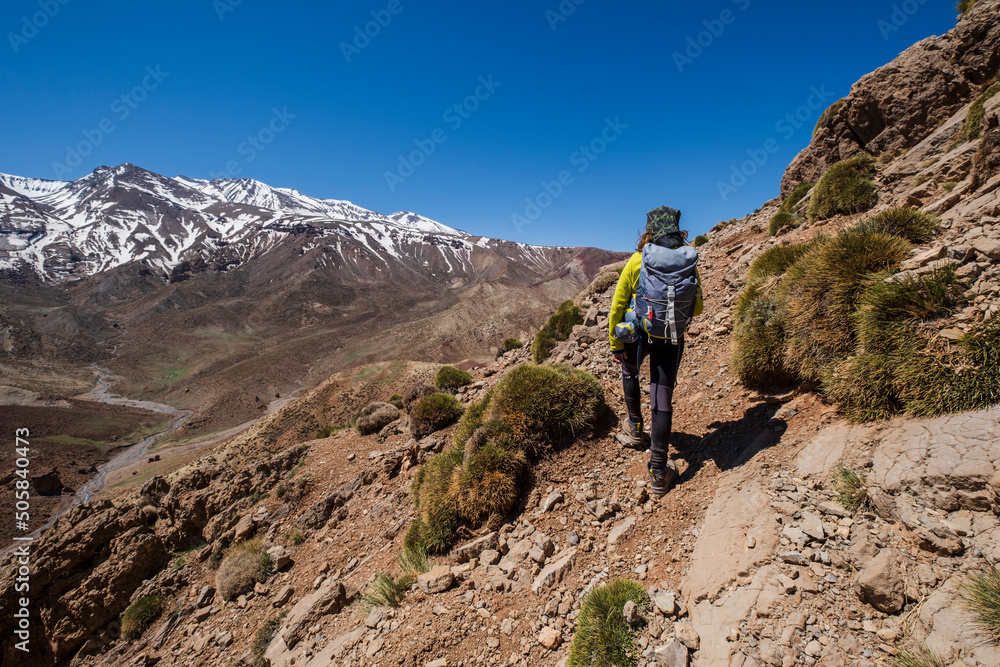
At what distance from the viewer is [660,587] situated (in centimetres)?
326

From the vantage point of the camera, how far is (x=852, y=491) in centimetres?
292

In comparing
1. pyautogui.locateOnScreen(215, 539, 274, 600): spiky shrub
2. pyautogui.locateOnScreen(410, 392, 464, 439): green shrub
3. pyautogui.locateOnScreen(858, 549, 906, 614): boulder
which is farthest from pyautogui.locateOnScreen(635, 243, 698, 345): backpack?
pyautogui.locateOnScreen(215, 539, 274, 600): spiky shrub

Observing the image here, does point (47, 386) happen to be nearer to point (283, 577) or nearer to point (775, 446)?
point (283, 577)

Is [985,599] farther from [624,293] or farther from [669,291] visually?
[624,293]

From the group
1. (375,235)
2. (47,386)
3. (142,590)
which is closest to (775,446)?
(142,590)

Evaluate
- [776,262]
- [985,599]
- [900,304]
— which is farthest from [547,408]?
[776,262]

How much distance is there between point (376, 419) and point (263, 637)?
627cm

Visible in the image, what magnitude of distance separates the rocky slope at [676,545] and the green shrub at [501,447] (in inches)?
10.4

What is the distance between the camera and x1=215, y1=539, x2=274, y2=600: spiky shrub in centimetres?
720

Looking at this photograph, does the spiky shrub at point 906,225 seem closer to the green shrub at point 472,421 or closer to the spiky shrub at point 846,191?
the spiky shrub at point 846,191

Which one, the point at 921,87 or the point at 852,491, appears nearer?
the point at 852,491

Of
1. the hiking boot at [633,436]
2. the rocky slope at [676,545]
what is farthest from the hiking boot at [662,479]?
the hiking boot at [633,436]

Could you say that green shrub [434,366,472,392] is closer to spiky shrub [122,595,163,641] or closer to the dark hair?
spiky shrub [122,595,163,641]

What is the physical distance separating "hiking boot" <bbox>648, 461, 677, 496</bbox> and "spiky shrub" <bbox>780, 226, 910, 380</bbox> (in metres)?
1.94
